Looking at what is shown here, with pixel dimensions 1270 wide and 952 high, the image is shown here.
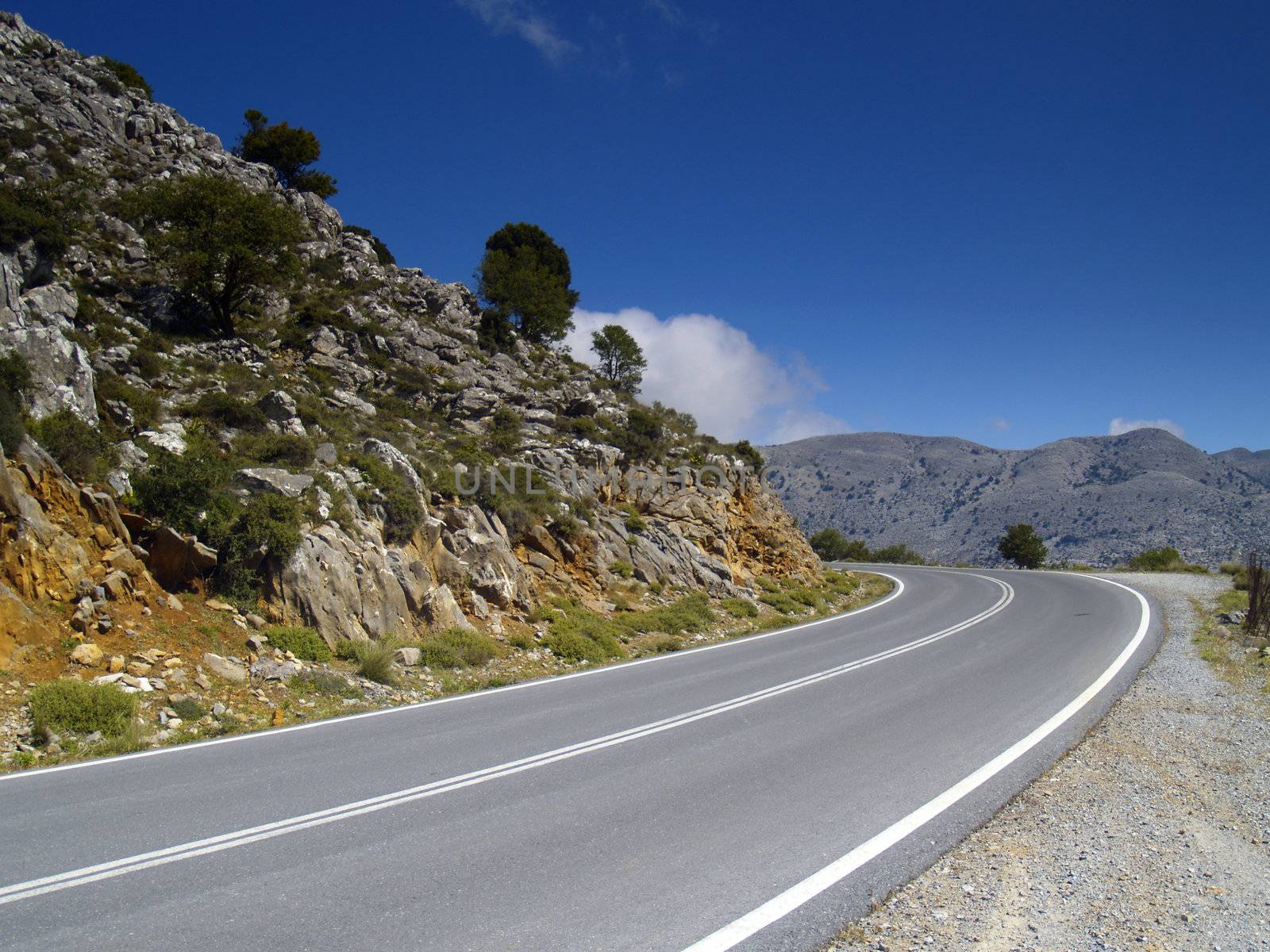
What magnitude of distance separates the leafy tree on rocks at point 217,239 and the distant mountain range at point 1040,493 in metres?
79.6

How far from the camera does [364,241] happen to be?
39562 millimetres

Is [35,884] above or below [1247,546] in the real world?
below

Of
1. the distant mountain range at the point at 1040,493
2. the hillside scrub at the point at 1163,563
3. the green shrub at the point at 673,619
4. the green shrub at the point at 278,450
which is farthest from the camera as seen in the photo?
the distant mountain range at the point at 1040,493

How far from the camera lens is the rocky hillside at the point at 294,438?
11945mm

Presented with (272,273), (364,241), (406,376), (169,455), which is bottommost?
(169,455)

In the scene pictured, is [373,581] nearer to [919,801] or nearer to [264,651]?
[264,651]

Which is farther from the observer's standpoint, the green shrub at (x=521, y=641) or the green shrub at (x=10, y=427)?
the green shrub at (x=521, y=641)

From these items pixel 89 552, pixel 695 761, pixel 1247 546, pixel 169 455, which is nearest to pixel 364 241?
pixel 169 455

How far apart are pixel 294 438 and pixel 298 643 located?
5.90m

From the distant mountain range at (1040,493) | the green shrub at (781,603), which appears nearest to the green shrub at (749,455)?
the green shrub at (781,603)

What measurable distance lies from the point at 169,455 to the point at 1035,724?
45.5 feet

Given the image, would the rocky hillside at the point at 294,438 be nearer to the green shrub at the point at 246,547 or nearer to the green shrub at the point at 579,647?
the green shrub at the point at 246,547

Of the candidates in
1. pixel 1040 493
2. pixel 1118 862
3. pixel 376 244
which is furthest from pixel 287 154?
pixel 1040 493

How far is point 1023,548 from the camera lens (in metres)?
54.6
